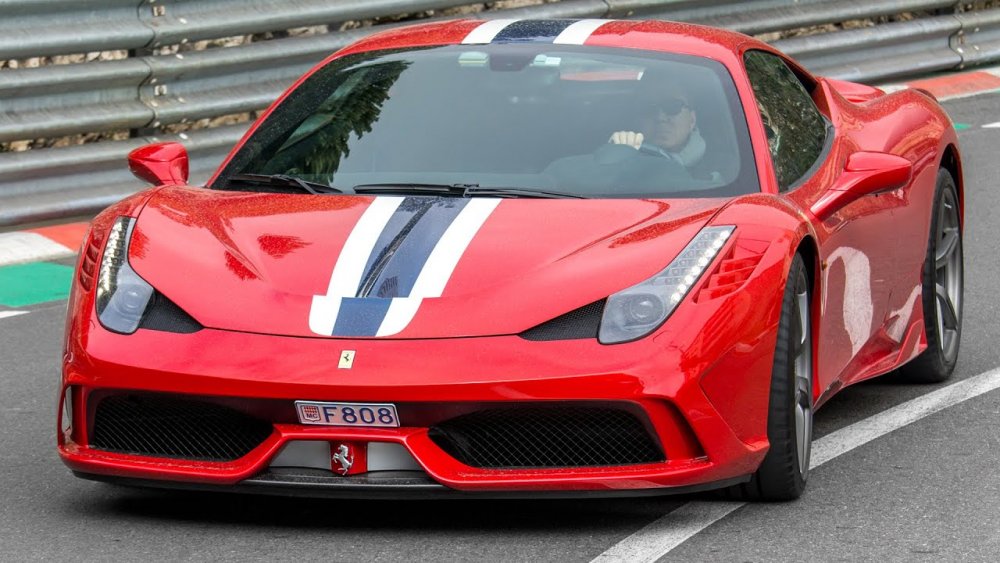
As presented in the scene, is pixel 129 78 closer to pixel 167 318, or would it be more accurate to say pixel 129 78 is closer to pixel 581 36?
pixel 581 36

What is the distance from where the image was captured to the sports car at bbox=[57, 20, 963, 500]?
15.1 ft

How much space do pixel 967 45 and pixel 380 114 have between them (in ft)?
34.2

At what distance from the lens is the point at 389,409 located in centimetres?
455

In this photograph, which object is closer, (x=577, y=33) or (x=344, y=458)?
(x=344, y=458)

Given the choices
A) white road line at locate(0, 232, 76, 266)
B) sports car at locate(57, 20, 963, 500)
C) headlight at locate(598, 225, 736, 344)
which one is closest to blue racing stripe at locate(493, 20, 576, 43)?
sports car at locate(57, 20, 963, 500)

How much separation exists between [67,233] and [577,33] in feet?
14.4

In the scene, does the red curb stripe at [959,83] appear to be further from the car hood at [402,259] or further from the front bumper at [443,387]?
the front bumper at [443,387]

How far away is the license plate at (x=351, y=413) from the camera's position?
14.9ft

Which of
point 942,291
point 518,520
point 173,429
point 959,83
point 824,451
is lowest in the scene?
point 959,83

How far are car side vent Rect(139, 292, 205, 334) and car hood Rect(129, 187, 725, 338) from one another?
0.02 metres

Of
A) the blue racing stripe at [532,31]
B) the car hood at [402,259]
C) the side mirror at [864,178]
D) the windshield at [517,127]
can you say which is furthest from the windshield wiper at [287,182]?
the side mirror at [864,178]

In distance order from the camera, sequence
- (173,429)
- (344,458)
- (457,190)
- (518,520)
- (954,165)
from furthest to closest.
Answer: (954,165) → (457,190) → (518,520) → (173,429) → (344,458)

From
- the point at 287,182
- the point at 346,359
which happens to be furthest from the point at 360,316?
the point at 287,182

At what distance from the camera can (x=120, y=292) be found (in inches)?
193
